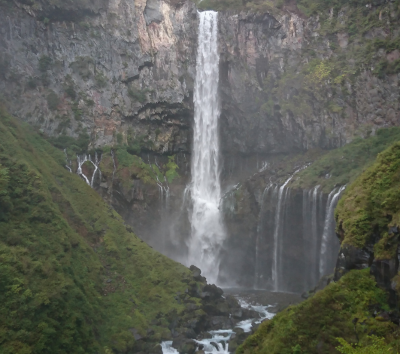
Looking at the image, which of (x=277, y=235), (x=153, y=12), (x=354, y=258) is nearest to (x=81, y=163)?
(x=153, y=12)

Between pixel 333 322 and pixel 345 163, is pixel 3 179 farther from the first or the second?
pixel 345 163

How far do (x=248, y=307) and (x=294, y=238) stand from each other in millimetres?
7583

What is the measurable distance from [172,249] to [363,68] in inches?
881

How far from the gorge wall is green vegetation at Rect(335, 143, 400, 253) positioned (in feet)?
47.5

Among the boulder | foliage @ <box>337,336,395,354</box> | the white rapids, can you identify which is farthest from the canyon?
foliage @ <box>337,336,395,354</box>

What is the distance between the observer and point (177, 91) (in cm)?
3812

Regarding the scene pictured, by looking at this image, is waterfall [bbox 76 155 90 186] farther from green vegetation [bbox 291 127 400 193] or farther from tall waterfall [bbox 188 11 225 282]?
green vegetation [bbox 291 127 400 193]

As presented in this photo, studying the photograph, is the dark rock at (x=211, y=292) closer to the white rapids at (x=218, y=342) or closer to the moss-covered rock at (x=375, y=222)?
the white rapids at (x=218, y=342)

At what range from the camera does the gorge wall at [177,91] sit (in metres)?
33.9

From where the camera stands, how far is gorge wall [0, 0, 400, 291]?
33875mm

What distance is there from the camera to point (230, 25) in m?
41.5

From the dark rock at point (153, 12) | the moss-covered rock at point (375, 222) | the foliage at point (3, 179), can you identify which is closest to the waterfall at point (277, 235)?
the moss-covered rock at point (375, 222)

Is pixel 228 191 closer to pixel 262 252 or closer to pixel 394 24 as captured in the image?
pixel 262 252

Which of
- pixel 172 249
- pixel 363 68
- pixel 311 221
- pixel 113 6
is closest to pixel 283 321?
pixel 311 221
